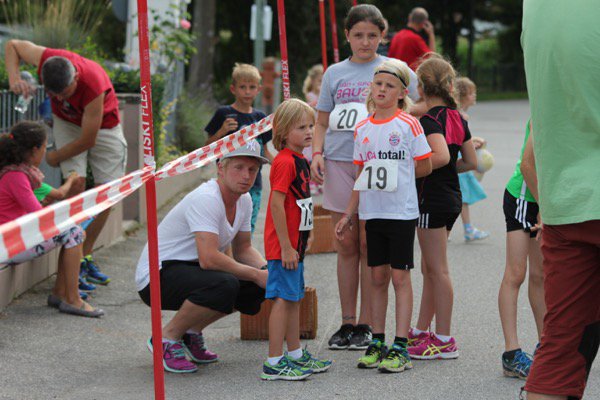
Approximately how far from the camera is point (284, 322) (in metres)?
5.39

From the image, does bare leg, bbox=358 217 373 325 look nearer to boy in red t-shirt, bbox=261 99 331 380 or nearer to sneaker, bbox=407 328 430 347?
sneaker, bbox=407 328 430 347

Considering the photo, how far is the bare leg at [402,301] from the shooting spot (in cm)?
554

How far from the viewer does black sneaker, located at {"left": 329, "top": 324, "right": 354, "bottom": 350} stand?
5980 millimetres

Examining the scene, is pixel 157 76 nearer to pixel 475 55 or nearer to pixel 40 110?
pixel 40 110

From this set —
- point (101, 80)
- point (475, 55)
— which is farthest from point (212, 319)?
point (475, 55)

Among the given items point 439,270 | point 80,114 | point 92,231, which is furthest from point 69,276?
point 439,270

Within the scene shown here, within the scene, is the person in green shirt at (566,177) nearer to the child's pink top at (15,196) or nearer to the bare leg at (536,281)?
the bare leg at (536,281)

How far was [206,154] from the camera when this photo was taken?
534 cm

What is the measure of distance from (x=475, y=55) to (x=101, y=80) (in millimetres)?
45897

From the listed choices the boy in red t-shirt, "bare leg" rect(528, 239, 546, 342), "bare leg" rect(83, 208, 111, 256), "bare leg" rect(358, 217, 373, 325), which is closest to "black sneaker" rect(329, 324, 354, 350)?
"bare leg" rect(358, 217, 373, 325)

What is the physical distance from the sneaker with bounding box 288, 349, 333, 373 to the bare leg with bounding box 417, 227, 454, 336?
2.28ft

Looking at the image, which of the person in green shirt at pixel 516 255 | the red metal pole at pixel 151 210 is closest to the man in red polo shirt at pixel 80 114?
the red metal pole at pixel 151 210

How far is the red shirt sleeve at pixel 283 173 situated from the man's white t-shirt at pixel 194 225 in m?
0.34

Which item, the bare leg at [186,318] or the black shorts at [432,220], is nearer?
the bare leg at [186,318]
